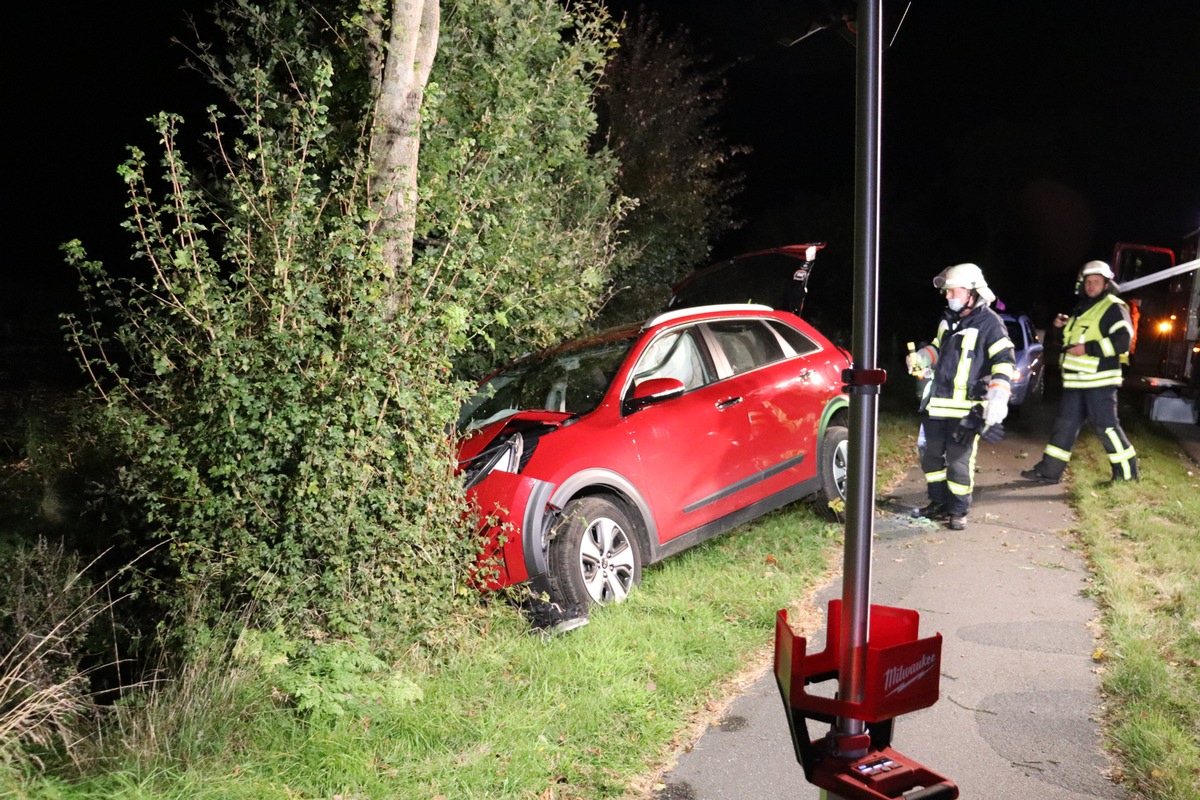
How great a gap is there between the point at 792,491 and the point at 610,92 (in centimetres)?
840

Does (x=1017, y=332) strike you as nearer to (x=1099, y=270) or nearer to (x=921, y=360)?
(x=1099, y=270)

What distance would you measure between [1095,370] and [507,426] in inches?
225

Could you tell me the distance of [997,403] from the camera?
24.5 feet

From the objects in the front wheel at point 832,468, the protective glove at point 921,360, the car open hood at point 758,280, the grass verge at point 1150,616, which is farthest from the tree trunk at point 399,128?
the protective glove at point 921,360

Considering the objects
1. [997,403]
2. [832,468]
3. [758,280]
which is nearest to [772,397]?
[832,468]

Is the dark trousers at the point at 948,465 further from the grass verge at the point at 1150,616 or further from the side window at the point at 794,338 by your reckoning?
the side window at the point at 794,338

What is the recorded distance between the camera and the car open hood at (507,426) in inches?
222

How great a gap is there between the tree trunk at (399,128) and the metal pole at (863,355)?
10.2ft

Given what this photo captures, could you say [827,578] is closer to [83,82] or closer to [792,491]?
[792,491]

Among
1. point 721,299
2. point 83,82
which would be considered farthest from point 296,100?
point 83,82

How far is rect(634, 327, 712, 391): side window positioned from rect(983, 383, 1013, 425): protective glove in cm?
251

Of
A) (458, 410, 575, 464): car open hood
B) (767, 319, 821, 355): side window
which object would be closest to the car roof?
(767, 319, 821, 355): side window

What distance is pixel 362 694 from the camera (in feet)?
13.2

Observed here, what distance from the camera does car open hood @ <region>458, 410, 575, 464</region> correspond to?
563cm
